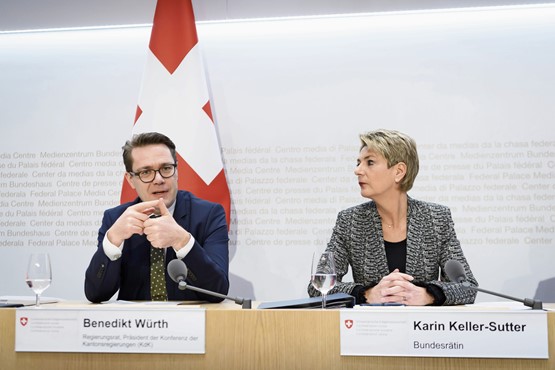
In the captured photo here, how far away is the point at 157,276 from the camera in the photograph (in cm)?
260

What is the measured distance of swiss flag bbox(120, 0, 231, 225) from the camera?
385 cm

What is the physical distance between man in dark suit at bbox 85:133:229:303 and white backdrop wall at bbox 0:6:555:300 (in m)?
1.42

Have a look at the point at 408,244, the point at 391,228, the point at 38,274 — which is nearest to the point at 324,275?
the point at 38,274

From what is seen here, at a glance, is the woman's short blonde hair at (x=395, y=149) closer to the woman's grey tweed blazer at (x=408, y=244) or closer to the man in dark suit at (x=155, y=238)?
the woman's grey tweed blazer at (x=408, y=244)

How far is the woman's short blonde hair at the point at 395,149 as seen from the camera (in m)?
2.87

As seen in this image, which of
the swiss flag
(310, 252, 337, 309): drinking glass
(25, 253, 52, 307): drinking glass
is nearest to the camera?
(310, 252, 337, 309): drinking glass

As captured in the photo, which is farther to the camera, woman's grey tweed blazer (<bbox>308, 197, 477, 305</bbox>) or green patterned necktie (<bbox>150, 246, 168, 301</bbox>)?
woman's grey tweed blazer (<bbox>308, 197, 477, 305</bbox>)

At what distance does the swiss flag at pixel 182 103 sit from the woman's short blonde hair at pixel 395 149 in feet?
4.24

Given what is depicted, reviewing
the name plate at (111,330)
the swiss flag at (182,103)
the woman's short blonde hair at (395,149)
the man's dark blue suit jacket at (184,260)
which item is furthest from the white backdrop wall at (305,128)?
the name plate at (111,330)

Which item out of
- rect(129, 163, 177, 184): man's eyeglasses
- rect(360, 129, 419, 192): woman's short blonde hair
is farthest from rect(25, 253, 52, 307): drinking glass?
rect(360, 129, 419, 192): woman's short blonde hair

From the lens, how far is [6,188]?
440cm

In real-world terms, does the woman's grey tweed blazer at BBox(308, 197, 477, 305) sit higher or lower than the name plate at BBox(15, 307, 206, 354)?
higher

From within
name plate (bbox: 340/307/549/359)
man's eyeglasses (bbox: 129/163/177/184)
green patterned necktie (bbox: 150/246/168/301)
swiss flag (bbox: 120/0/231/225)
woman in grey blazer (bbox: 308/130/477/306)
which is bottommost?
name plate (bbox: 340/307/549/359)

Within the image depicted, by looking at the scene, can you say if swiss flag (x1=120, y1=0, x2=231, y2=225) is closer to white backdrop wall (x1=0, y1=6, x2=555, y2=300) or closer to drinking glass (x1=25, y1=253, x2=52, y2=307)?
white backdrop wall (x1=0, y1=6, x2=555, y2=300)
